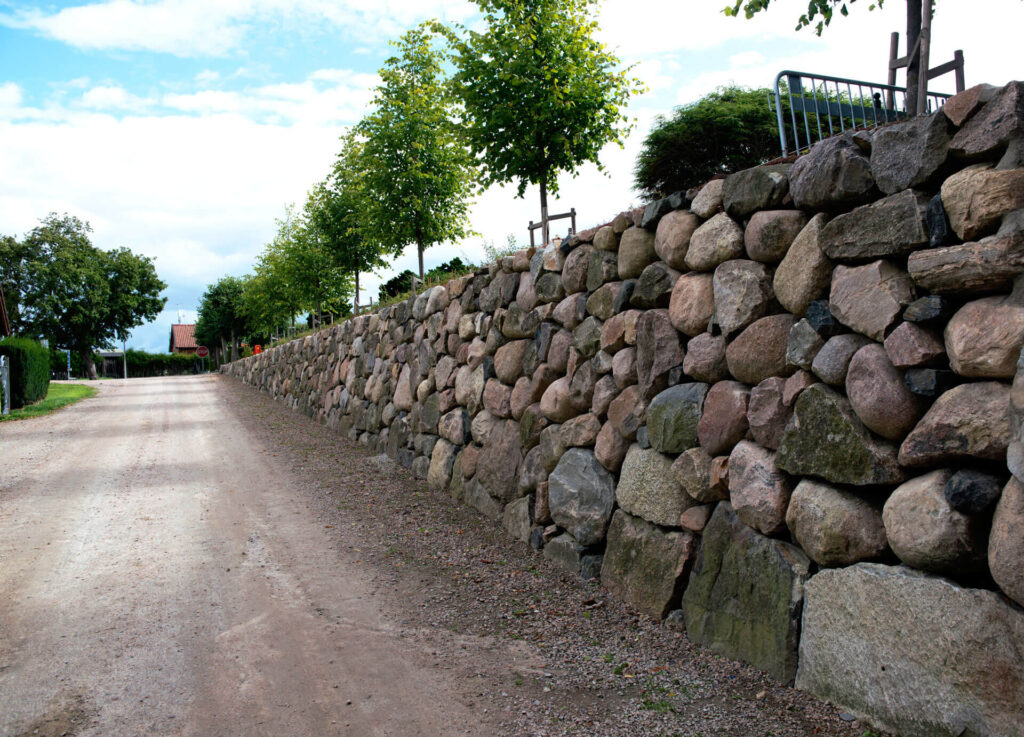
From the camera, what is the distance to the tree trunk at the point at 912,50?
161 inches

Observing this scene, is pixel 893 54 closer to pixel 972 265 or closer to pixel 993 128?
pixel 993 128

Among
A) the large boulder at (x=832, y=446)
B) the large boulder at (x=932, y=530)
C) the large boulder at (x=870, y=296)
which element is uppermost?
the large boulder at (x=870, y=296)

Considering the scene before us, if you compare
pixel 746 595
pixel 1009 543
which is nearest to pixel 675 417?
pixel 746 595

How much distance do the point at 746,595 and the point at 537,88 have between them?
709 centimetres

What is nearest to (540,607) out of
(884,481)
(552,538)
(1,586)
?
(552,538)

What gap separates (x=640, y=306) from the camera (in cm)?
453

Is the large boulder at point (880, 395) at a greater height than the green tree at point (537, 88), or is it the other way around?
the green tree at point (537, 88)

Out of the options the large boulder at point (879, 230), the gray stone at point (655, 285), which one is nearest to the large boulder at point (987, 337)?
the large boulder at point (879, 230)

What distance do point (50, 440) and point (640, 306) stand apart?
11.1 metres

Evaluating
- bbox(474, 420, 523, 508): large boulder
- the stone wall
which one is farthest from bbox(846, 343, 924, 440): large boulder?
bbox(474, 420, 523, 508): large boulder

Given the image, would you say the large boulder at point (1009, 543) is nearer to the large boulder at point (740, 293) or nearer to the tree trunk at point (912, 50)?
the large boulder at point (740, 293)

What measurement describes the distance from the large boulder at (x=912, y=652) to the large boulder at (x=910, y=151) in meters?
1.50

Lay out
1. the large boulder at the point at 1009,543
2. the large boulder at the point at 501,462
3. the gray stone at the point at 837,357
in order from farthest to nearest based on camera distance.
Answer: the large boulder at the point at 501,462 < the gray stone at the point at 837,357 < the large boulder at the point at 1009,543

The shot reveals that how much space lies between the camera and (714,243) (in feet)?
12.6
